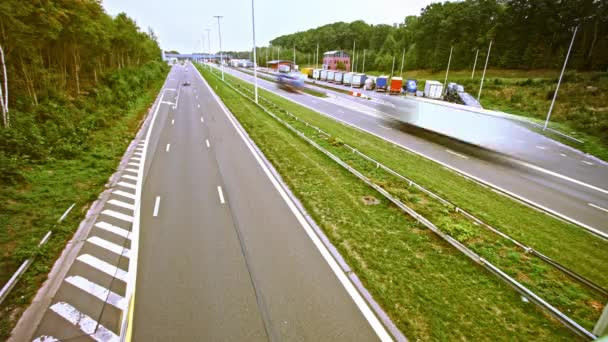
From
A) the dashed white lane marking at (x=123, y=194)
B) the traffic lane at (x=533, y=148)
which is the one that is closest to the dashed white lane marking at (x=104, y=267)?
the dashed white lane marking at (x=123, y=194)

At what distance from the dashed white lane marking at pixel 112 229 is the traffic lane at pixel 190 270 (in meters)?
0.58

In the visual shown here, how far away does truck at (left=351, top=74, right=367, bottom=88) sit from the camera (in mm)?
62125

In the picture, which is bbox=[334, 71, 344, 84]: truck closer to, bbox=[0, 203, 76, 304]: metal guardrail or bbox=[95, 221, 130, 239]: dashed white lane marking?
bbox=[95, 221, 130, 239]: dashed white lane marking

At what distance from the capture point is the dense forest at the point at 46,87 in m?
14.2

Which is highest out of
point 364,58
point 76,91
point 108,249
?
point 364,58

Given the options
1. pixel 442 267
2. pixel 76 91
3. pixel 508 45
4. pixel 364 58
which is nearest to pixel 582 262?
pixel 442 267

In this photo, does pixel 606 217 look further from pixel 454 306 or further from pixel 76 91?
pixel 76 91

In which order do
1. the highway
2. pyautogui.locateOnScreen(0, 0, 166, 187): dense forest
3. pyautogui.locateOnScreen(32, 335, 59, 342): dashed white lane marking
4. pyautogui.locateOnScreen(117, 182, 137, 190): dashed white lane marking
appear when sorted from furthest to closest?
pyautogui.locateOnScreen(0, 0, 166, 187): dense forest < pyautogui.locateOnScreen(117, 182, 137, 190): dashed white lane marking < the highway < pyautogui.locateOnScreen(32, 335, 59, 342): dashed white lane marking

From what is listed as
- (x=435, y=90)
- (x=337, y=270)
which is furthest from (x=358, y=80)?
(x=337, y=270)

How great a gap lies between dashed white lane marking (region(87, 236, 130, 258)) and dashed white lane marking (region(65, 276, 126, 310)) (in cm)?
117

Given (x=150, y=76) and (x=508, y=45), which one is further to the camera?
(x=508, y=45)

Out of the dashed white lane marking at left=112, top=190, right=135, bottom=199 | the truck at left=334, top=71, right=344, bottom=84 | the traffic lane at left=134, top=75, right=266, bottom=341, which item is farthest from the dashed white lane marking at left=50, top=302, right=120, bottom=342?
the truck at left=334, top=71, right=344, bottom=84

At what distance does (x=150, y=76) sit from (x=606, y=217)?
6365 cm

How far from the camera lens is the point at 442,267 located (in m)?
7.89
